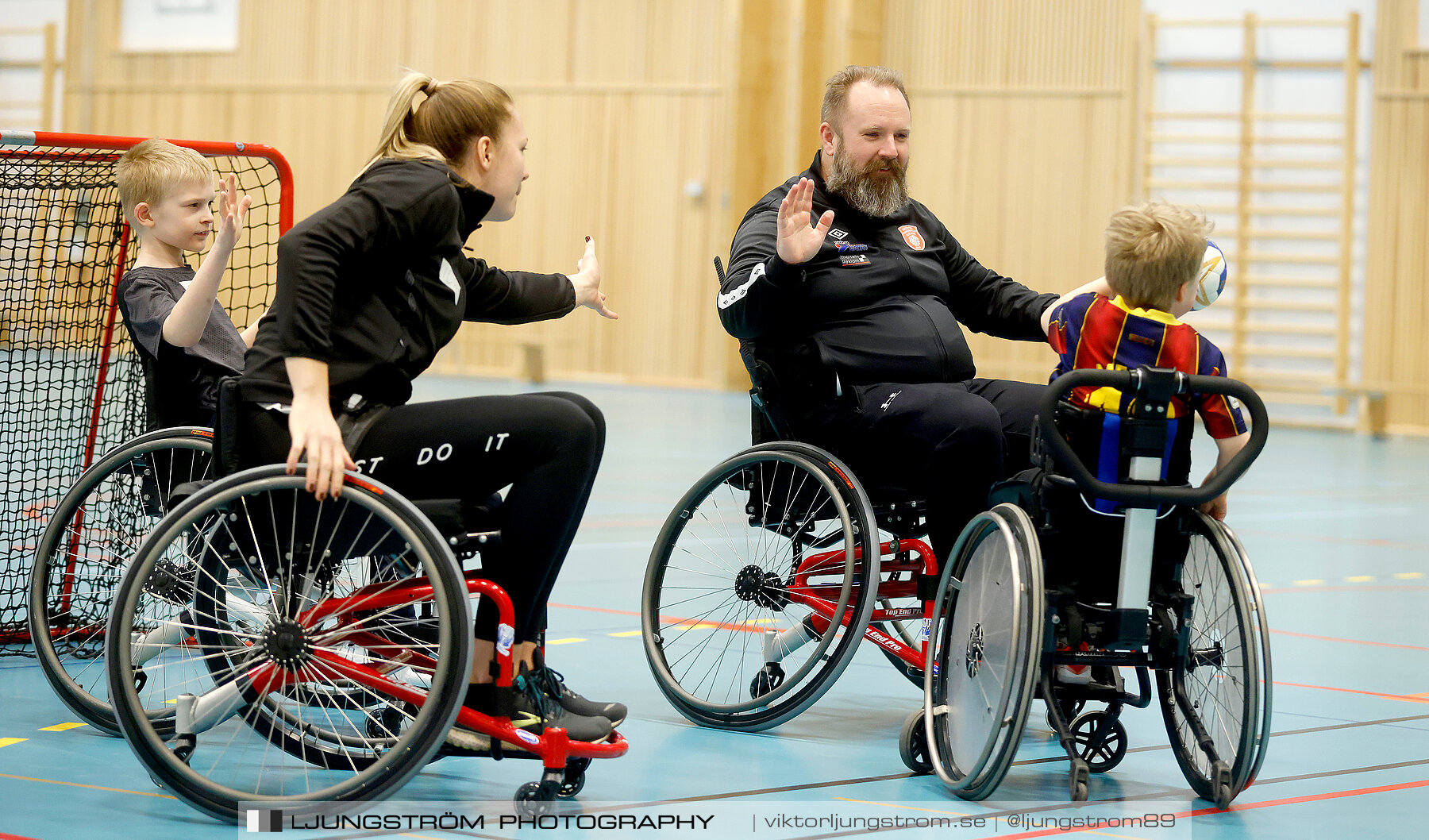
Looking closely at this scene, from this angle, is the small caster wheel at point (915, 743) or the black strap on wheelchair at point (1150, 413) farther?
the small caster wheel at point (915, 743)

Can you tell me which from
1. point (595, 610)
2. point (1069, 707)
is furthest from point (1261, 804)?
point (595, 610)

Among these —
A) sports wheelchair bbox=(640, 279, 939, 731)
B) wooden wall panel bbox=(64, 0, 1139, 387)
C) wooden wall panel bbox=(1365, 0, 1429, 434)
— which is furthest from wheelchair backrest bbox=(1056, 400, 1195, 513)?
wooden wall panel bbox=(64, 0, 1139, 387)

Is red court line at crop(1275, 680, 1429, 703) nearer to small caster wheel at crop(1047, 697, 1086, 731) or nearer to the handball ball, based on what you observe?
small caster wheel at crop(1047, 697, 1086, 731)

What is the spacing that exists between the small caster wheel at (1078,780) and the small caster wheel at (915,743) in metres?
0.25

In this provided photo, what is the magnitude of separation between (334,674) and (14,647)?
1540mm

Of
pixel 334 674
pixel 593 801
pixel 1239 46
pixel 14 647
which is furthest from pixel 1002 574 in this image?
pixel 1239 46

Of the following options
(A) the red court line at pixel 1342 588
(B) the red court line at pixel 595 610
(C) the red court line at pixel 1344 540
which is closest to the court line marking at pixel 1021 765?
(B) the red court line at pixel 595 610

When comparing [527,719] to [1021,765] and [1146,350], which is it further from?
[1146,350]

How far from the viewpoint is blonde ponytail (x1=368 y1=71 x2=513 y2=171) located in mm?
2359

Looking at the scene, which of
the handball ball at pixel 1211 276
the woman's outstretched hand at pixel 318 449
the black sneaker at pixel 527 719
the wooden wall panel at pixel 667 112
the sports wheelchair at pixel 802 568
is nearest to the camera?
the woman's outstretched hand at pixel 318 449

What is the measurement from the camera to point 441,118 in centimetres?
237

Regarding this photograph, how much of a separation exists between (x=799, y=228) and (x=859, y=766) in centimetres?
100

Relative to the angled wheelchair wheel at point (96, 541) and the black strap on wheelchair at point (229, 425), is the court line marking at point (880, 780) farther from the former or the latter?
the black strap on wheelchair at point (229, 425)

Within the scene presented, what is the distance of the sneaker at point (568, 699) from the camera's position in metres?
2.34
